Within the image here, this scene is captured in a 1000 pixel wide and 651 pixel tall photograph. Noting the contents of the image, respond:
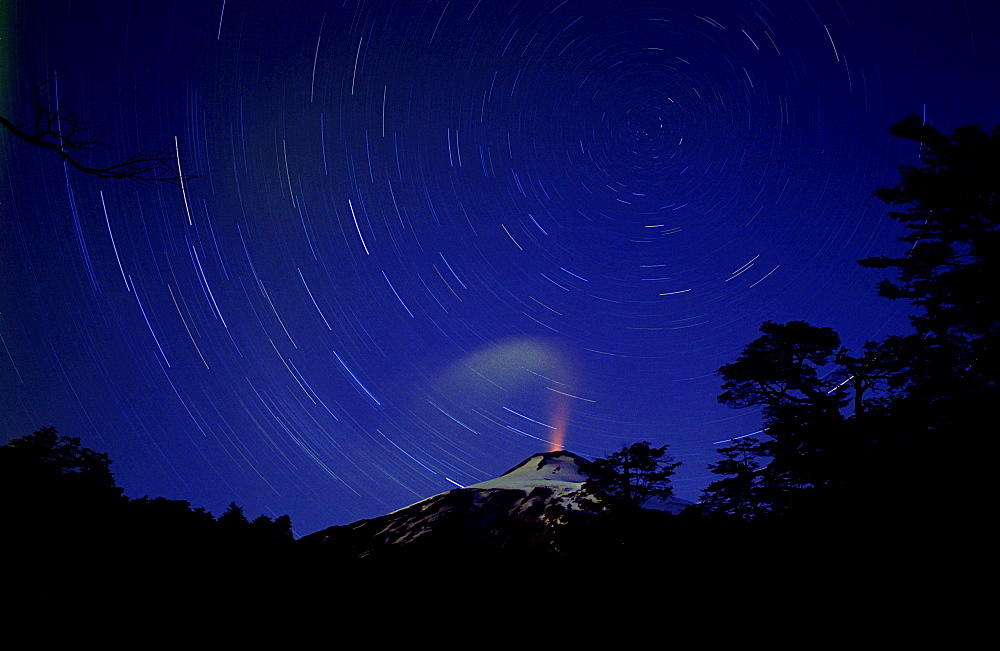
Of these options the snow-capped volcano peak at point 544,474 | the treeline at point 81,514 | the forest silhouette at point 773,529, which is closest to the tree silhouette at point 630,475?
the forest silhouette at point 773,529

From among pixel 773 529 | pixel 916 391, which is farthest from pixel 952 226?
pixel 773 529

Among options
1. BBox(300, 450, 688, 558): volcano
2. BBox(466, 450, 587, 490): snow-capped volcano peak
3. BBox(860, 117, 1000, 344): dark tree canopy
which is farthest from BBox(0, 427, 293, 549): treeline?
BBox(466, 450, 587, 490): snow-capped volcano peak

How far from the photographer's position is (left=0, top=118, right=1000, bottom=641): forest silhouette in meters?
6.71

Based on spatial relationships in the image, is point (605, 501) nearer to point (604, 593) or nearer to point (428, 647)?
point (604, 593)

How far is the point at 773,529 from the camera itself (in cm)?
886

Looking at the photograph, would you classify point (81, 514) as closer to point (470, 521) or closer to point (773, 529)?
point (773, 529)

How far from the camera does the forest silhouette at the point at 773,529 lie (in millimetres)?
6707

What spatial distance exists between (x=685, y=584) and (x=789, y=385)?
993 centimetres

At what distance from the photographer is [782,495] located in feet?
42.7

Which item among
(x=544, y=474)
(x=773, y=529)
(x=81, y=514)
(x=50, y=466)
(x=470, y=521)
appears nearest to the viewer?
(x=773, y=529)

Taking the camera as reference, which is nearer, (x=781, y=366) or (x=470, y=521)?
(x=781, y=366)

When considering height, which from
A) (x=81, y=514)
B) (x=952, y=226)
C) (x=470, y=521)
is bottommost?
(x=81, y=514)

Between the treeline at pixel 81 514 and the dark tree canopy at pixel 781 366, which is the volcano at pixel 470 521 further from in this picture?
the dark tree canopy at pixel 781 366

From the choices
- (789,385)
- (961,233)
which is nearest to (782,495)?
(789,385)
